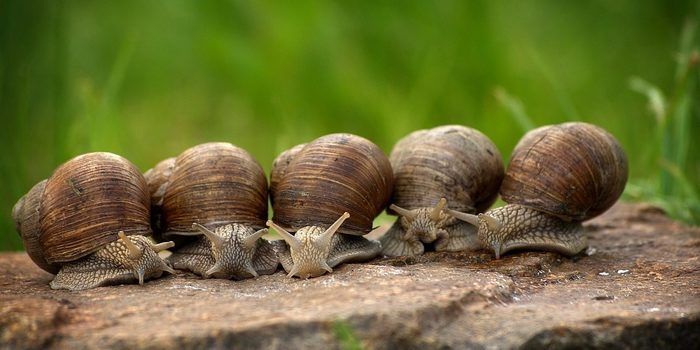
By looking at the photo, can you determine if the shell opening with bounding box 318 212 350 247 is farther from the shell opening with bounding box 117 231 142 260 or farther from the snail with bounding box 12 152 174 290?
the shell opening with bounding box 117 231 142 260

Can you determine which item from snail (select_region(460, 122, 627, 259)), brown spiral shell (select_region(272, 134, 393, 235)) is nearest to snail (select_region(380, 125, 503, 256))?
snail (select_region(460, 122, 627, 259))

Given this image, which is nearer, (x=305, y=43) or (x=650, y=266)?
(x=650, y=266)

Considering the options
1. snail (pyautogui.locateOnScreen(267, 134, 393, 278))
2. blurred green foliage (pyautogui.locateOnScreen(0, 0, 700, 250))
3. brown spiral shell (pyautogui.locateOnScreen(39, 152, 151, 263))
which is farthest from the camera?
blurred green foliage (pyautogui.locateOnScreen(0, 0, 700, 250))

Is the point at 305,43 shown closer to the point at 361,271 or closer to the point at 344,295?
the point at 361,271

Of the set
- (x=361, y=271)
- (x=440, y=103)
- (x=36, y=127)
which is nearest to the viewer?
(x=361, y=271)

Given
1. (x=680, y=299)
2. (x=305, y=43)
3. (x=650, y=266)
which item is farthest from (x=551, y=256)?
(x=305, y=43)

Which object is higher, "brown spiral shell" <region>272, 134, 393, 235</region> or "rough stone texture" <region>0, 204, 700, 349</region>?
"brown spiral shell" <region>272, 134, 393, 235</region>

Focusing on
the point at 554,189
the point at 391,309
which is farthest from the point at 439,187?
the point at 391,309

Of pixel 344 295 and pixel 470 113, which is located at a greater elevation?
pixel 470 113
